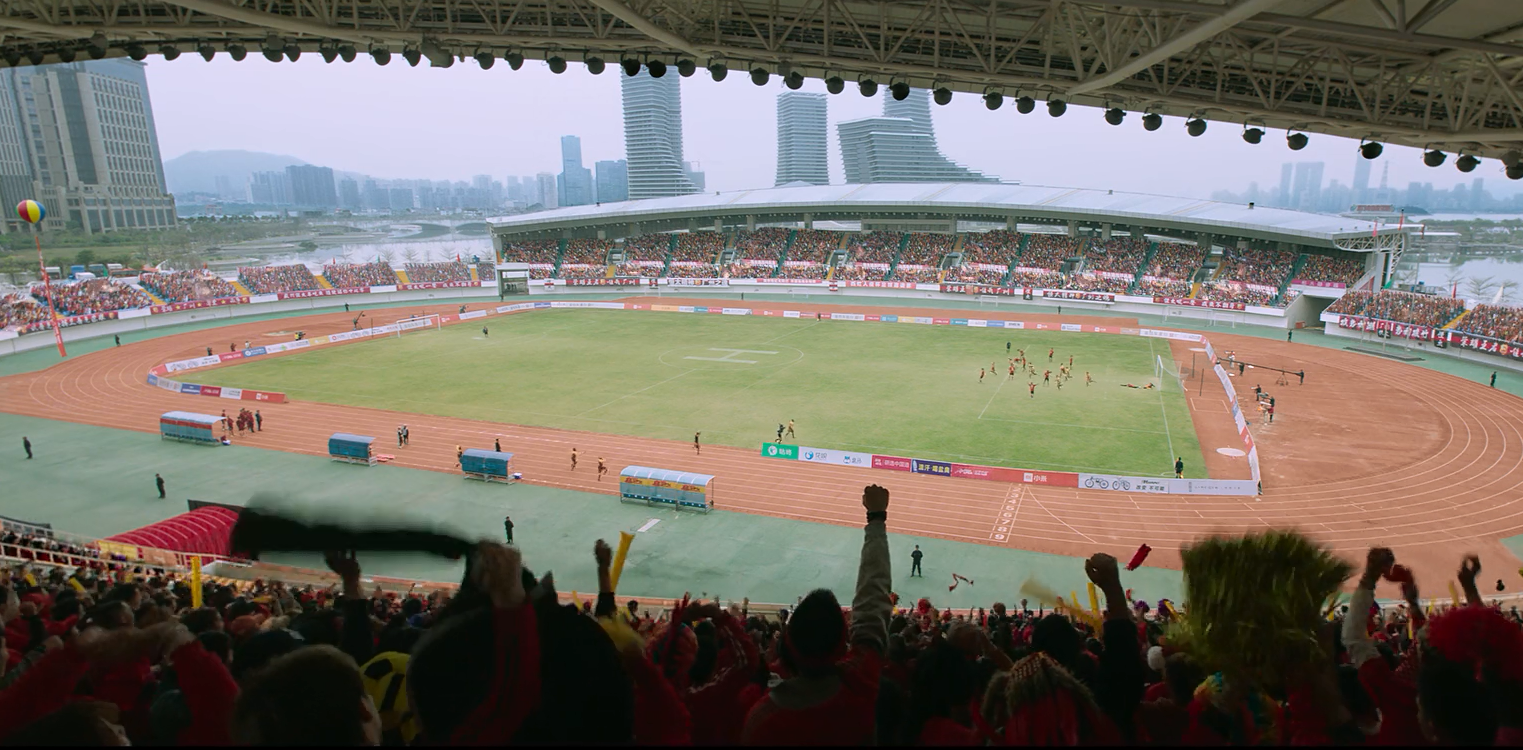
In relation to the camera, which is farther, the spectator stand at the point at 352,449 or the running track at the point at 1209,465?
the spectator stand at the point at 352,449

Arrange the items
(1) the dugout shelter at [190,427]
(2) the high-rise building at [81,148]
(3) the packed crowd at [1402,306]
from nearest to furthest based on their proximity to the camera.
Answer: (1) the dugout shelter at [190,427]
(3) the packed crowd at [1402,306]
(2) the high-rise building at [81,148]

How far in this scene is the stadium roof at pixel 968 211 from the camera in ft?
219

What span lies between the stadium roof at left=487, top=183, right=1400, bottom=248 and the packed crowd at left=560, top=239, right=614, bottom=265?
2044 millimetres

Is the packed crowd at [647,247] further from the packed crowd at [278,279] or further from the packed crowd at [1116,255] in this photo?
the packed crowd at [1116,255]

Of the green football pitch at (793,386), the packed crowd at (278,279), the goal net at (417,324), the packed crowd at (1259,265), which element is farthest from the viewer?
the packed crowd at (278,279)

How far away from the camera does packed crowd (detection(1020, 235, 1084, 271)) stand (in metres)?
76.4

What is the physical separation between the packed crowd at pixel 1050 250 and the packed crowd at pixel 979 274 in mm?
2616

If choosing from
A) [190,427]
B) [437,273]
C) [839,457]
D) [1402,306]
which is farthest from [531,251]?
[1402,306]

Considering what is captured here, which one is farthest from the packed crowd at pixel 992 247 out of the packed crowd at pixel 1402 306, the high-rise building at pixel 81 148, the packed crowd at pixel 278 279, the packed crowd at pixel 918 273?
the high-rise building at pixel 81 148

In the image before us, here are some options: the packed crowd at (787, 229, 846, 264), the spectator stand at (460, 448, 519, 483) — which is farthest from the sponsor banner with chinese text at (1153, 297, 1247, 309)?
the spectator stand at (460, 448, 519, 483)

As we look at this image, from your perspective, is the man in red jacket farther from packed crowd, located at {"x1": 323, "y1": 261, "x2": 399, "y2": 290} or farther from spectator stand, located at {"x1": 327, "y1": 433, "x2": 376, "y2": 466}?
packed crowd, located at {"x1": 323, "y1": 261, "x2": 399, "y2": 290}

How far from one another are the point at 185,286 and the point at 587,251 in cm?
3856

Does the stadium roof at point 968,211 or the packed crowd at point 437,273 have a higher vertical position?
the stadium roof at point 968,211

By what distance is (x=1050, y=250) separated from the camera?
77688 millimetres
